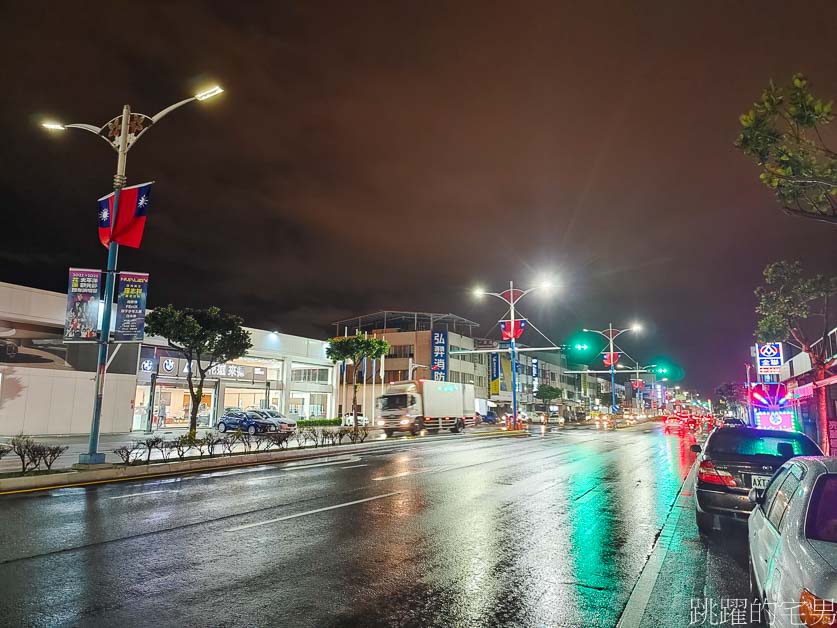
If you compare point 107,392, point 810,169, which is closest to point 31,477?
point 810,169

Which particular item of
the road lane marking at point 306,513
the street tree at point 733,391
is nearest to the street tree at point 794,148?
the road lane marking at point 306,513

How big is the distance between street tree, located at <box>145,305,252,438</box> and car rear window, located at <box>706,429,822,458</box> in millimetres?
19144

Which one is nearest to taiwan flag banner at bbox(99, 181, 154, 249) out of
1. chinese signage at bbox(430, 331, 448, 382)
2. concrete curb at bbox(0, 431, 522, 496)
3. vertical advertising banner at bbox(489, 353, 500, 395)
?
concrete curb at bbox(0, 431, 522, 496)

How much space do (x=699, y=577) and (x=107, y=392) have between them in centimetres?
3162

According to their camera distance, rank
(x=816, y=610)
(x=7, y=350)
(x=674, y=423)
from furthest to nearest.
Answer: (x=674, y=423) < (x=7, y=350) < (x=816, y=610)

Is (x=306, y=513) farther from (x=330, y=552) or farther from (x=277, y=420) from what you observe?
(x=277, y=420)

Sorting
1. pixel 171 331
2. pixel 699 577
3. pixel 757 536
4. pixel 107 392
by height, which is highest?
pixel 171 331

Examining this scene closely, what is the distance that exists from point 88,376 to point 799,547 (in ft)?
107

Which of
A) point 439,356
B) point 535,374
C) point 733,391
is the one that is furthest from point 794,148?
point 535,374

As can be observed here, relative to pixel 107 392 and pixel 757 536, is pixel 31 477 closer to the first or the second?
pixel 757 536

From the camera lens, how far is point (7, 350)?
26.1 meters

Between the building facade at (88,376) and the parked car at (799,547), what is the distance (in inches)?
1213

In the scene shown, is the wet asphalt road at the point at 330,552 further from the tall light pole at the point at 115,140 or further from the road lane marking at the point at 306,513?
the tall light pole at the point at 115,140

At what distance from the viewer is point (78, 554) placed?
6.52 m
